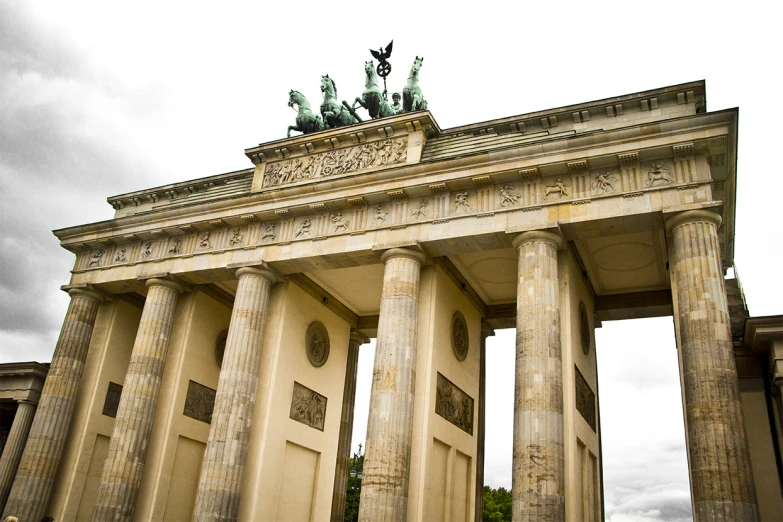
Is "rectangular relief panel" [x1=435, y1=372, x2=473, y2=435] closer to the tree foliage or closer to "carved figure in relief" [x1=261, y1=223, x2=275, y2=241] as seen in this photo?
"carved figure in relief" [x1=261, y1=223, x2=275, y2=241]

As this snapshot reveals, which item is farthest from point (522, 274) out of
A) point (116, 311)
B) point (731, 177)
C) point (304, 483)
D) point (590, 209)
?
point (116, 311)

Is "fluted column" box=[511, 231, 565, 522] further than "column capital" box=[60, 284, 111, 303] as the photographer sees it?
No

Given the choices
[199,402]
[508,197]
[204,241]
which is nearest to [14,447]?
[199,402]

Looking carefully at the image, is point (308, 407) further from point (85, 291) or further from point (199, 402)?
point (85, 291)

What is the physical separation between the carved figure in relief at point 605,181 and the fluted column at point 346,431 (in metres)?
13.1

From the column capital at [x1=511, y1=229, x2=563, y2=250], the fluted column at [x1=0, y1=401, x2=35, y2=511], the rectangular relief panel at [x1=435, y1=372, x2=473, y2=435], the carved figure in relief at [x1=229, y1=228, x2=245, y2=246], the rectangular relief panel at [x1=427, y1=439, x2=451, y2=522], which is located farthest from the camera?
the fluted column at [x1=0, y1=401, x2=35, y2=511]

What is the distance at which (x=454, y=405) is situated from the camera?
788 inches

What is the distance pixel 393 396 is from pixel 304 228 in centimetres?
656

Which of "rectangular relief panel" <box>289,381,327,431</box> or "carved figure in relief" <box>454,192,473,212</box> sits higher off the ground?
"carved figure in relief" <box>454,192,473,212</box>

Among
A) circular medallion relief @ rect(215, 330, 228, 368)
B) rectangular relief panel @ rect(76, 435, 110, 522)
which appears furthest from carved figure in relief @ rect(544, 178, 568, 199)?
rectangular relief panel @ rect(76, 435, 110, 522)

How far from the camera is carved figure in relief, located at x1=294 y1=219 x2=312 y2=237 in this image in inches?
817

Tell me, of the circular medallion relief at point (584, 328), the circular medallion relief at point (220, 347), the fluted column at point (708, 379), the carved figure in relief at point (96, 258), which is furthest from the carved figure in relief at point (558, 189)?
the carved figure in relief at point (96, 258)

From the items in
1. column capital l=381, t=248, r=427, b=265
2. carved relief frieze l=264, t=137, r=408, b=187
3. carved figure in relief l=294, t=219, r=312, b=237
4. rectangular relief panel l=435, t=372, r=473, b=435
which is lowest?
rectangular relief panel l=435, t=372, r=473, b=435

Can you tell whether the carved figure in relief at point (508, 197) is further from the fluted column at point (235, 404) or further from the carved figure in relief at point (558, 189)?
the fluted column at point (235, 404)
